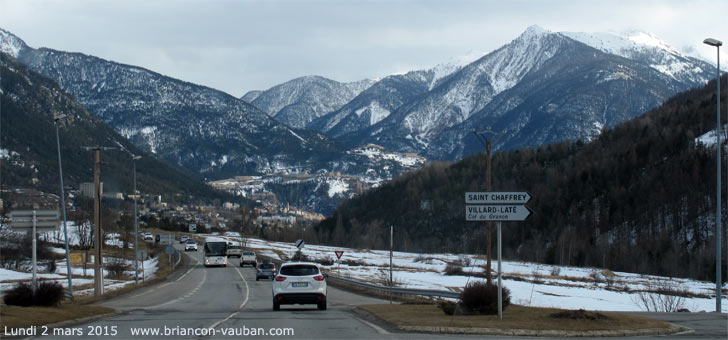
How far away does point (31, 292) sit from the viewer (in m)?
25.5

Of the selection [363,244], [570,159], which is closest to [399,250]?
[363,244]

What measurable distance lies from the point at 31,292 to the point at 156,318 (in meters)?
4.94

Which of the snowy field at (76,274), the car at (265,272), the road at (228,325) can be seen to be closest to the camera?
the road at (228,325)

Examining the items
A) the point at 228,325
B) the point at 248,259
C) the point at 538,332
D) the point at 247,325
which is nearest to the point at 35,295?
the point at 228,325

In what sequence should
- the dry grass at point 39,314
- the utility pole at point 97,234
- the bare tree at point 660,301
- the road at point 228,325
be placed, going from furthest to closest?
the utility pole at point 97,234 → the bare tree at point 660,301 → the dry grass at point 39,314 → the road at point 228,325

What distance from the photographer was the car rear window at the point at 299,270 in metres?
27.3

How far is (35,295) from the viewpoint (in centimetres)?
2559

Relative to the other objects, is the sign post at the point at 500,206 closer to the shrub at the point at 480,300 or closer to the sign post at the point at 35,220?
the shrub at the point at 480,300

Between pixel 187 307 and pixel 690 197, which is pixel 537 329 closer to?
pixel 187 307

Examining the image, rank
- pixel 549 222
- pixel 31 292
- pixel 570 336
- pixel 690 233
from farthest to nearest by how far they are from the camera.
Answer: pixel 549 222 → pixel 690 233 → pixel 31 292 → pixel 570 336

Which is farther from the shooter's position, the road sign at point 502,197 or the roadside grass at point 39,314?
the roadside grass at point 39,314

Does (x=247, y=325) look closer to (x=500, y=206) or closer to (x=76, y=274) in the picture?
(x=500, y=206)

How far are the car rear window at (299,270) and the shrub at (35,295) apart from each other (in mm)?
7875

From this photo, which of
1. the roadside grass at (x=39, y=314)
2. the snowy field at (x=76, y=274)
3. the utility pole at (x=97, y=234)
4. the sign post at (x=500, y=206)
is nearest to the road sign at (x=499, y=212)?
the sign post at (x=500, y=206)
